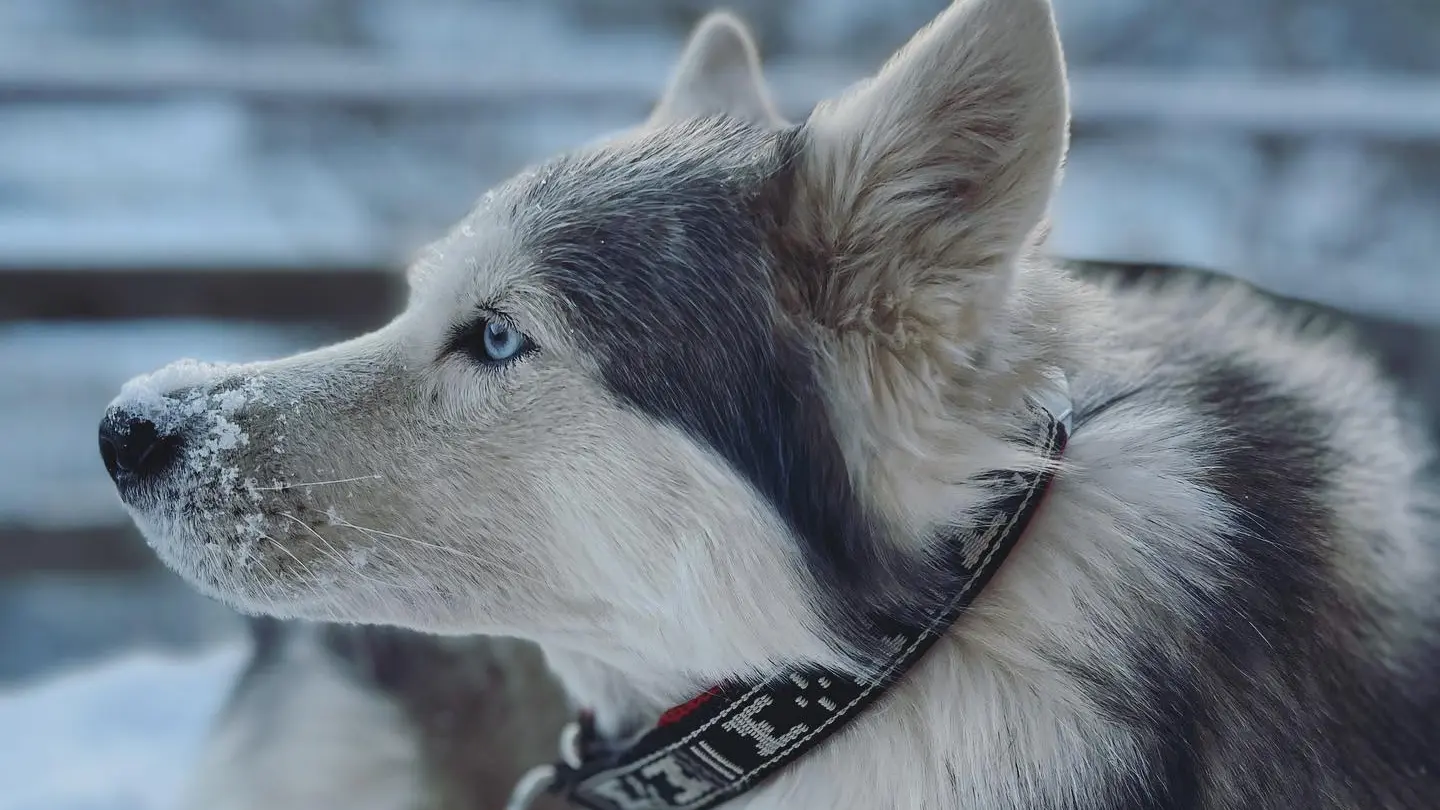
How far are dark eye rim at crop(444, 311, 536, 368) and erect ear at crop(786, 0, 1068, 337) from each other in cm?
25

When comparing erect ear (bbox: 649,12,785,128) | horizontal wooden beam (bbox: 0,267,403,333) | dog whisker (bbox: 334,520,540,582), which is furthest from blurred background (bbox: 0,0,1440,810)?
dog whisker (bbox: 334,520,540,582)

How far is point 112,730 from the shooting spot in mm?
1707

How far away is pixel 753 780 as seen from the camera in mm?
931

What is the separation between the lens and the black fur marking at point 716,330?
83 cm

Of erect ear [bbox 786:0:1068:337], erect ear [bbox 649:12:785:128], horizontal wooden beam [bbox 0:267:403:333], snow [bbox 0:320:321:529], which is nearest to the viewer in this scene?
erect ear [bbox 786:0:1068:337]

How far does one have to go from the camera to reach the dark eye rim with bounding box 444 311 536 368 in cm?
89

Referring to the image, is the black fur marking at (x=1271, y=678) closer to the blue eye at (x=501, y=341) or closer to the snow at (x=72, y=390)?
the blue eye at (x=501, y=341)

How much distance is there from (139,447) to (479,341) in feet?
1.02

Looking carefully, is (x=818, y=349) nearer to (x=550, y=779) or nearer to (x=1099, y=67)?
(x=550, y=779)

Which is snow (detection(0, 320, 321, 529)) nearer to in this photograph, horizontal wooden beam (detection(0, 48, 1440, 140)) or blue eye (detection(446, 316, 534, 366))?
horizontal wooden beam (detection(0, 48, 1440, 140))

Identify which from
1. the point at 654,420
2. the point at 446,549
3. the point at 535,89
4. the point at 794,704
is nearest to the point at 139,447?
the point at 446,549

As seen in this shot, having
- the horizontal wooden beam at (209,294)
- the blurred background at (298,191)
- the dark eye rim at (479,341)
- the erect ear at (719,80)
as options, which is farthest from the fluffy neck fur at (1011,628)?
the horizontal wooden beam at (209,294)

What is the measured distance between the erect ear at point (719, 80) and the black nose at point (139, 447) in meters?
0.60

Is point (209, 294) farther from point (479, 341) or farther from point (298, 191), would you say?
point (479, 341)
